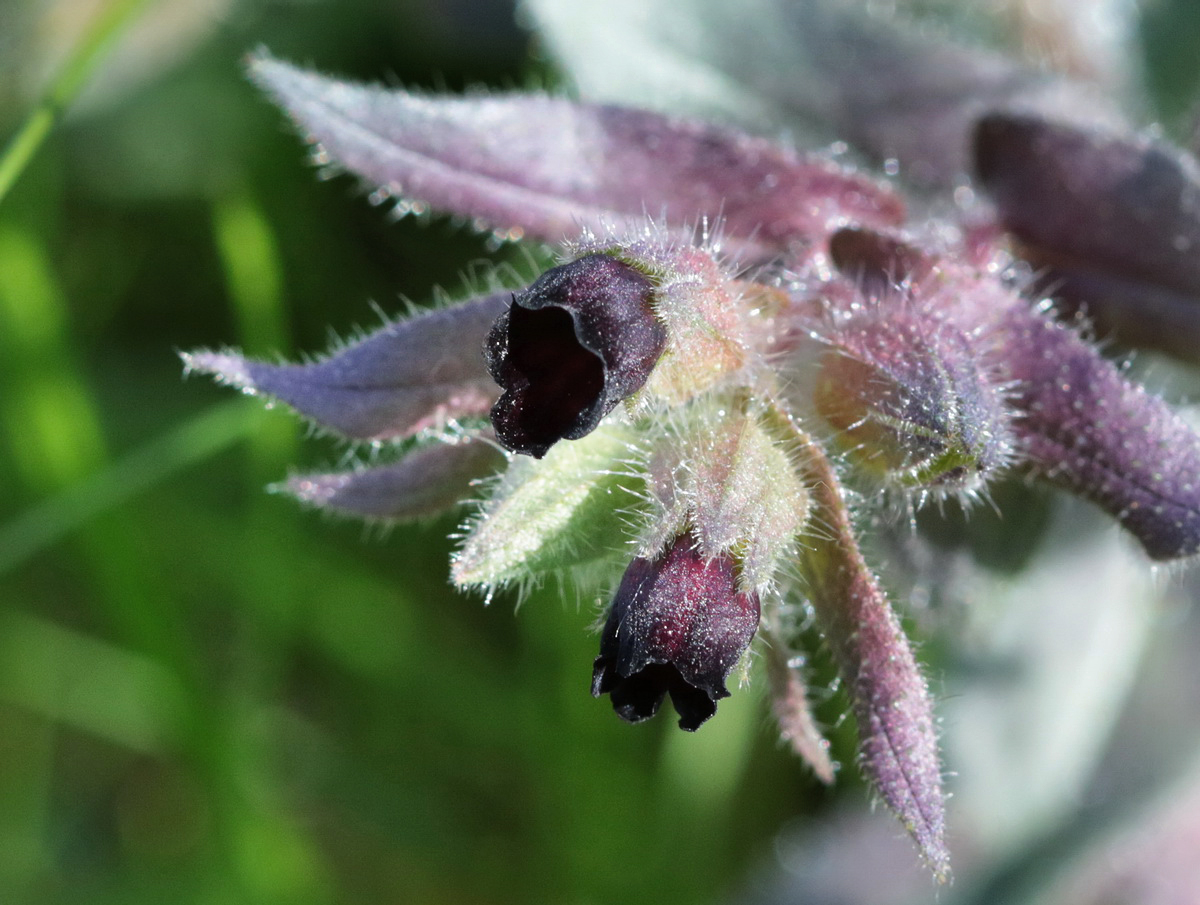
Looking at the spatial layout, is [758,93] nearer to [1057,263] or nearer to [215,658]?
[1057,263]

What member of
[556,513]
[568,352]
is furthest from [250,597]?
[568,352]

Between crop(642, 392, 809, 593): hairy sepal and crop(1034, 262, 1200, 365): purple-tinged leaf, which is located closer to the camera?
crop(642, 392, 809, 593): hairy sepal

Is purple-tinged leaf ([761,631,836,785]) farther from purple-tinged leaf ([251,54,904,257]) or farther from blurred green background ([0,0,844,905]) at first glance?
blurred green background ([0,0,844,905])

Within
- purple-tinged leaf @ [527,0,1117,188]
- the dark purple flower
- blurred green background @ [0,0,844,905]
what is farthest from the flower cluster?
blurred green background @ [0,0,844,905]

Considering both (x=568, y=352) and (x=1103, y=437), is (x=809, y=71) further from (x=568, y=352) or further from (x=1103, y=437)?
(x=568, y=352)

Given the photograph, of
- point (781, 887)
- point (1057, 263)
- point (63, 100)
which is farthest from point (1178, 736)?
point (63, 100)

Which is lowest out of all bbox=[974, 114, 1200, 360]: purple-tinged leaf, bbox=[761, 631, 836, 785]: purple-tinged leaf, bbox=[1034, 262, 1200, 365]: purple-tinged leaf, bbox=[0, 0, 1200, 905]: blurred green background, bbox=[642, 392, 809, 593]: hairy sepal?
bbox=[0, 0, 1200, 905]: blurred green background

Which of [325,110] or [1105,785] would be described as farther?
[1105,785]
